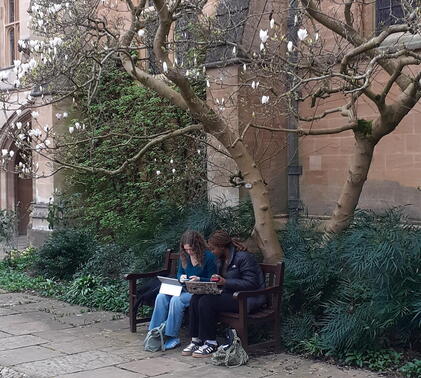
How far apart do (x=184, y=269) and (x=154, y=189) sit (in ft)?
17.8

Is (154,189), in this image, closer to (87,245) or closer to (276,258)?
(87,245)

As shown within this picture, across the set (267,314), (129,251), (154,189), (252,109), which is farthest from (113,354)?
(154,189)

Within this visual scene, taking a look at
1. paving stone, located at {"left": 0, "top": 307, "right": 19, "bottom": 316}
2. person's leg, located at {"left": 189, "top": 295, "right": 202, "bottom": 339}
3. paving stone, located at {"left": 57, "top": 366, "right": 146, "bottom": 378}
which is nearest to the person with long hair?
person's leg, located at {"left": 189, "top": 295, "right": 202, "bottom": 339}

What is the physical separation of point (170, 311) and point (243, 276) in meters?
0.85

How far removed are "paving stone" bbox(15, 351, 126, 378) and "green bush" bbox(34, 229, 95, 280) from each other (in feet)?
15.6

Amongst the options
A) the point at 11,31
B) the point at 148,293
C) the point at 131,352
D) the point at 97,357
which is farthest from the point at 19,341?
the point at 11,31

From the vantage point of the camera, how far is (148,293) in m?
7.57

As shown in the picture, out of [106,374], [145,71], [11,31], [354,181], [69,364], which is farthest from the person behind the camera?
[11,31]

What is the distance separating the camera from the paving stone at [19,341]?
7.22 m

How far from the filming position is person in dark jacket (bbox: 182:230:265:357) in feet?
21.7

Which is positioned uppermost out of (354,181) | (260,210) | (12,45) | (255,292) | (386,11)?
(12,45)

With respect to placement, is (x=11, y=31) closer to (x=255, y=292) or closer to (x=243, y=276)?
(x=243, y=276)

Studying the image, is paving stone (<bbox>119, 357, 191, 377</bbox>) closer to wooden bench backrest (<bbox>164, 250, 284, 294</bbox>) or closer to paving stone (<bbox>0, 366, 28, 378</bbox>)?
paving stone (<bbox>0, 366, 28, 378</bbox>)

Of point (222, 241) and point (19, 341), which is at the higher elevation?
point (222, 241)
